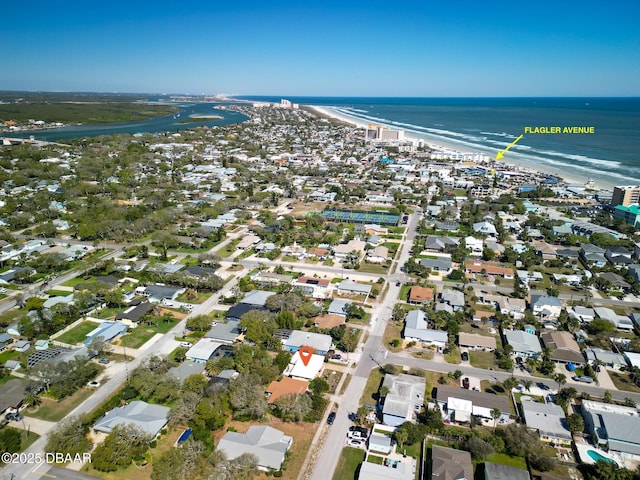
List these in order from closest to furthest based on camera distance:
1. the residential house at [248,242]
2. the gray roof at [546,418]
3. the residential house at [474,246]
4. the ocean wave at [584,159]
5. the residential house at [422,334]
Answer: the gray roof at [546,418], the residential house at [422,334], the residential house at [474,246], the residential house at [248,242], the ocean wave at [584,159]

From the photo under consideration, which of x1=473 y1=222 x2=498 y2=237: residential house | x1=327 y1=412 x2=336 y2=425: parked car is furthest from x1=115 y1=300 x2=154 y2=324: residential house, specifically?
x1=473 y1=222 x2=498 y2=237: residential house

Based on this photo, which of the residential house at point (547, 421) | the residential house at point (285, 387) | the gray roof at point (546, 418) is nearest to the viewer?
the residential house at point (547, 421)

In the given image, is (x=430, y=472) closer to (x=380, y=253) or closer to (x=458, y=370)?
(x=458, y=370)

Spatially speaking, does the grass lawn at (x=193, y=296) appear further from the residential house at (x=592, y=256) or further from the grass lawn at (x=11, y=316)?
the residential house at (x=592, y=256)

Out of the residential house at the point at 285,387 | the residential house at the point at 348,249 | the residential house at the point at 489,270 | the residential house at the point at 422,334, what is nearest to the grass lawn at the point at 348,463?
the residential house at the point at 285,387

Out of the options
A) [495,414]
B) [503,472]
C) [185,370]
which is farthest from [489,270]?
[185,370]

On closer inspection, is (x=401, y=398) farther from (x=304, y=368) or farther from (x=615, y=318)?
(x=615, y=318)
